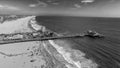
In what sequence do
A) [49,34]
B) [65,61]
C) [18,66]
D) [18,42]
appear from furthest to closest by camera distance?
[49,34] → [18,42] → [65,61] → [18,66]

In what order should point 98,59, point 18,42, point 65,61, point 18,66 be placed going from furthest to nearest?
point 18,42 → point 98,59 → point 65,61 → point 18,66

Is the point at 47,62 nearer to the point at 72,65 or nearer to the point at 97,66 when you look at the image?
the point at 72,65

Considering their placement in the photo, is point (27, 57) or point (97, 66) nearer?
point (97, 66)

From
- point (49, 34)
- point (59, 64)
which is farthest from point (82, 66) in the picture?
point (49, 34)

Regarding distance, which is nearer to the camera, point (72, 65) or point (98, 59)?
point (72, 65)

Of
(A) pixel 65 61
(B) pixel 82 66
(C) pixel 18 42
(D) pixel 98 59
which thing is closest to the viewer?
(B) pixel 82 66

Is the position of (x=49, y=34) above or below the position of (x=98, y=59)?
above

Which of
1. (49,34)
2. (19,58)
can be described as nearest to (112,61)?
(19,58)

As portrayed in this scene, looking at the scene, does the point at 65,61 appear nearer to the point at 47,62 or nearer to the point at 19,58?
the point at 47,62

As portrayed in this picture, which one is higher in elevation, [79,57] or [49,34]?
[49,34]
